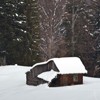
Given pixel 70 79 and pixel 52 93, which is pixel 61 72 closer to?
pixel 70 79

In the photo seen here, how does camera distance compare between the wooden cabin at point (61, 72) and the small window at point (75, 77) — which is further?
the small window at point (75, 77)

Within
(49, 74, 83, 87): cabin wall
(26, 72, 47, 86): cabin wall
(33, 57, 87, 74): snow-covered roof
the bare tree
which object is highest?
the bare tree

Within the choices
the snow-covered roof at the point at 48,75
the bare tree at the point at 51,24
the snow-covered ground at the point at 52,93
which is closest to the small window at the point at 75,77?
the snow-covered roof at the point at 48,75

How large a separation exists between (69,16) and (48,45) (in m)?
4.62

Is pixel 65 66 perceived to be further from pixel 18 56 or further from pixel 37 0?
pixel 37 0

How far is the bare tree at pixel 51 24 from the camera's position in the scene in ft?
166

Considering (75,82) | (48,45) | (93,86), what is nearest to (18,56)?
(48,45)

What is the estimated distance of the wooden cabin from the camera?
32.9m

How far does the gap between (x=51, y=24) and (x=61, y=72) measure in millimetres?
18902

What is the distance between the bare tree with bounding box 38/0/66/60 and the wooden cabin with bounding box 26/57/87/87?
14.7m

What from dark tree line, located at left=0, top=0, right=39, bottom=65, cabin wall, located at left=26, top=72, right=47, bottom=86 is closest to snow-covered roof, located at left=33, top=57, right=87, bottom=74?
cabin wall, located at left=26, top=72, right=47, bottom=86

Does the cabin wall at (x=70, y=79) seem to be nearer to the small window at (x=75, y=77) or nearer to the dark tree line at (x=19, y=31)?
the small window at (x=75, y=77)

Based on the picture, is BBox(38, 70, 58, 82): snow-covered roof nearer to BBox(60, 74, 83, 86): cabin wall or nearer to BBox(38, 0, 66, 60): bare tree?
BBox(60, 74, 83, 86): cabin wall

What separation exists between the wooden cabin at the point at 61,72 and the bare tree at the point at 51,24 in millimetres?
14693
